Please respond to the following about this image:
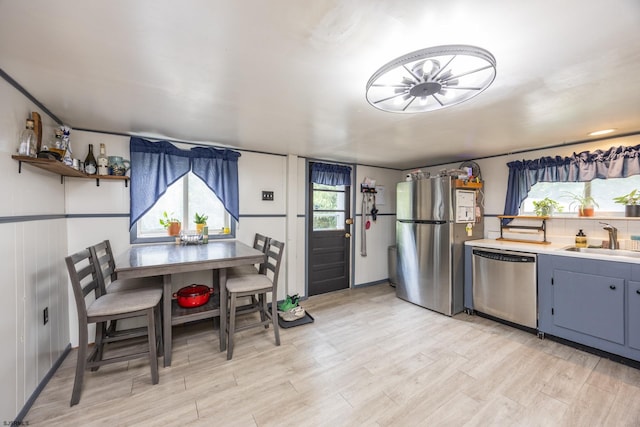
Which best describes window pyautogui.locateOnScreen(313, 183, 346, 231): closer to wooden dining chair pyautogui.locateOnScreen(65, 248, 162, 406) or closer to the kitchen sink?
wooden dining chair pyautogui.locateOnScreen(65, 248, 162, 406)

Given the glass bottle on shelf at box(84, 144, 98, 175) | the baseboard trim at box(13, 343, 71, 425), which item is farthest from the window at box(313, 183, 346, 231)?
the baseboard trim at box(13, 343, 71, 425)

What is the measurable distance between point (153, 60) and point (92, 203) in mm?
1931

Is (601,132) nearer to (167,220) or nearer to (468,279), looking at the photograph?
(468,279)

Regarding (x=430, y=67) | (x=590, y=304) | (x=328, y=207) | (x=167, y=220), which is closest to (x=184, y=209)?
(x=167, y=220)

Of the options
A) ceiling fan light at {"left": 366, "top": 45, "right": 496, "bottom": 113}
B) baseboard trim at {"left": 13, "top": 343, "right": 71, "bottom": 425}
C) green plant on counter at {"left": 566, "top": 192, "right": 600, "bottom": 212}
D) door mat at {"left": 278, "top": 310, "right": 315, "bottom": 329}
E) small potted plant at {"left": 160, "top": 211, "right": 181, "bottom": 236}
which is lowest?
door mat at {"left": 278, "top": 310, "right": 315, "bottom": 329}

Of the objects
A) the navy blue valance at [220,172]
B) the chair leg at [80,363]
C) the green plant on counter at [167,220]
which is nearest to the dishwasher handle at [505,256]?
the navy blue valance at [220,172]

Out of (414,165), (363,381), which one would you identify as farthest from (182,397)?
(414,165)

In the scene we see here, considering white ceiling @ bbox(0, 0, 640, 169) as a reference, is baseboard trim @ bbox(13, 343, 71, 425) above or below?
below

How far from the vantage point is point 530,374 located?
2.01m

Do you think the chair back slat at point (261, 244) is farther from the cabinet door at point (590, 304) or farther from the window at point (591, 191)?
the window at point (591, 191)

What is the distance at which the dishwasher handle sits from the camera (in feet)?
8.68

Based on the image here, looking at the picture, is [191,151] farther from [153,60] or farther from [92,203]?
[153,60]

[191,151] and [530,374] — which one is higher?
[191,151]

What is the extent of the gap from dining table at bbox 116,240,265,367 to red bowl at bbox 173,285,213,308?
4 cm
